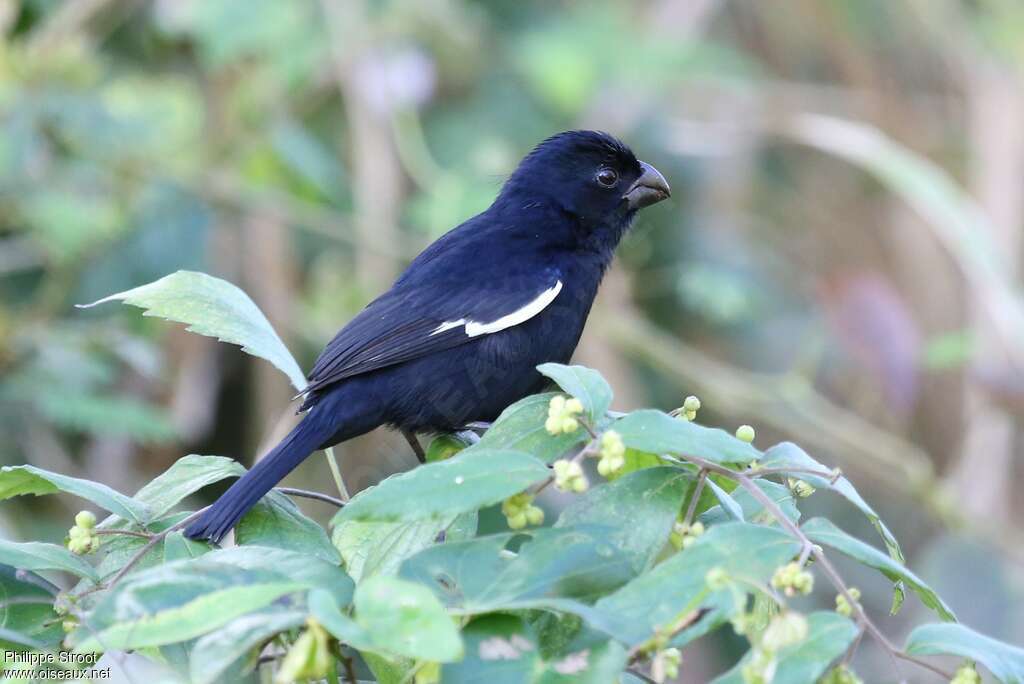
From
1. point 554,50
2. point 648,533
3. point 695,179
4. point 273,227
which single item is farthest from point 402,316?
point 695,179

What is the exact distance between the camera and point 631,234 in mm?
4305

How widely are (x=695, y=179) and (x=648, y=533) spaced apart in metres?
4.95

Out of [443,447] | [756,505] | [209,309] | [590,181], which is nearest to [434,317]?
[443,447]

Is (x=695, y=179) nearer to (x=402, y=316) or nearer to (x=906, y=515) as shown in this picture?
(x=906, y=515)

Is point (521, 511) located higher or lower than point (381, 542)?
higher

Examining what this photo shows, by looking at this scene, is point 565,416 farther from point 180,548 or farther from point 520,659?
point 180,548

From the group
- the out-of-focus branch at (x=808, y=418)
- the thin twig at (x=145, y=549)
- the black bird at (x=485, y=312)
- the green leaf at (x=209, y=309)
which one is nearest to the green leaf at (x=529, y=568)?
the thin twig at (x=145, y=549)

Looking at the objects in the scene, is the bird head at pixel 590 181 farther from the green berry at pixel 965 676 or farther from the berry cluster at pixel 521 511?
the green berry at pixel 965 676

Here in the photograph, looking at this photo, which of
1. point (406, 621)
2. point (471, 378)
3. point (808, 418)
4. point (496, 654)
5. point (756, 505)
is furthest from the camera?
point (808, 418)

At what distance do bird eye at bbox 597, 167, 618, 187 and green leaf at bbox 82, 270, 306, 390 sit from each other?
5.05ft

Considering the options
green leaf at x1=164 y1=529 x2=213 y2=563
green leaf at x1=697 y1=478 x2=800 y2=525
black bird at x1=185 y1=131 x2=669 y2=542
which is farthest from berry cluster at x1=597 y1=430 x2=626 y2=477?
black bird at x1=185 y1=131 x2=669 y2=542

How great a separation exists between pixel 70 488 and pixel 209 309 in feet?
1.40

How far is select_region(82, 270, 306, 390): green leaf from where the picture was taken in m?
2.02

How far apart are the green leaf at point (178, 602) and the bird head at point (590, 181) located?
2173 mm
